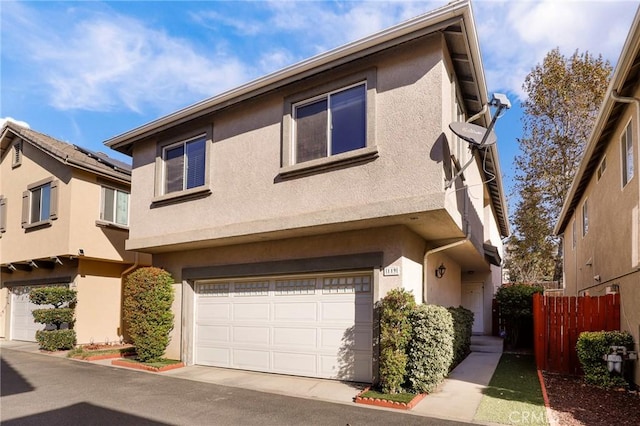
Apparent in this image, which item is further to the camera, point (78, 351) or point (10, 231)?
point (10, 231)

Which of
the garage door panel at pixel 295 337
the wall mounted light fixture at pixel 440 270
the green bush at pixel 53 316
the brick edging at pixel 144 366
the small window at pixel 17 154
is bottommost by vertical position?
the brick edging at pixel 144 366

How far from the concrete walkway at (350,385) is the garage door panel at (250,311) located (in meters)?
1.27

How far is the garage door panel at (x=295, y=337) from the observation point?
975 centimetres

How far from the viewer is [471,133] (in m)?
8.12

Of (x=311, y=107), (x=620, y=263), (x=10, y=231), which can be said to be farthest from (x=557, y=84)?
(x=10, y=231)

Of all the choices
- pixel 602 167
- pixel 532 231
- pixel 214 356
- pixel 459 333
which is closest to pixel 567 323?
pixel 459 333

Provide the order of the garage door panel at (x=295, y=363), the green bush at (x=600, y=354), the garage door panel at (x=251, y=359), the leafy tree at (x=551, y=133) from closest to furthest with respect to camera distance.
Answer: the green bush at (x=600, y=354), the garage door panel at (x=295, y=363), the garage door panel at (x=251, y=359), the leafy tree at (x=551, y=133)

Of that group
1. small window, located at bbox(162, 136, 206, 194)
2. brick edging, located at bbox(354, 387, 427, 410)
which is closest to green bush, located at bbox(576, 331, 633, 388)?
brick edging, located at bbox(354, 387, 427, 410)

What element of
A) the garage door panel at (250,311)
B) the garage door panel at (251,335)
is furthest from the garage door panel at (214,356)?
the garage door panel at (250,311)

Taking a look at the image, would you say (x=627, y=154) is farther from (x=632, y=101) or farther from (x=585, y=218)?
(x=585, y=218)

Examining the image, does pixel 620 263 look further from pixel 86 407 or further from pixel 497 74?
pixel 86 407

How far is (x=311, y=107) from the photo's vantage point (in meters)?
9.47

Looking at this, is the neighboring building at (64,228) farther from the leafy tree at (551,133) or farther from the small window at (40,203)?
the leafy tree at (551,133)

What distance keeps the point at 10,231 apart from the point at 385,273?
643 inches
